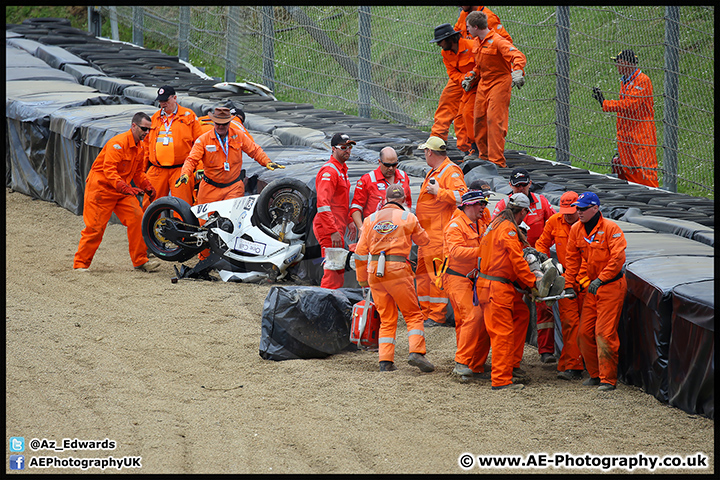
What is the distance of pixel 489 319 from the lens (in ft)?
23.5

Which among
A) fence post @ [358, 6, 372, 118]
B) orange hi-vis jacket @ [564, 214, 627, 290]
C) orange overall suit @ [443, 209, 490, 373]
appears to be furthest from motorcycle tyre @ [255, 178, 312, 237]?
fence post @ [358, 6, 372, 118]

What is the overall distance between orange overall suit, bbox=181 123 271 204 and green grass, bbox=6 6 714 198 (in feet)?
14.3

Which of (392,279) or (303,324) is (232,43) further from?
(392,279)

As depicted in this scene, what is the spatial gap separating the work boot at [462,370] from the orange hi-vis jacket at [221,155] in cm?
451

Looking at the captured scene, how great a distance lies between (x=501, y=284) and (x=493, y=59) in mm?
4308

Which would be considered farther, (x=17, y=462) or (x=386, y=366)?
(x=386, y=366)

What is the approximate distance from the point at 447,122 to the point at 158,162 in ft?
13.4

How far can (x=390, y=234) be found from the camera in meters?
7.61

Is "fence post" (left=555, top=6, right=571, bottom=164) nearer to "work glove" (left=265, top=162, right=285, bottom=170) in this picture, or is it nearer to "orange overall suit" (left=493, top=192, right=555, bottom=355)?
"orange overall suit" (left=493, top=192, right=555, bottom=355)

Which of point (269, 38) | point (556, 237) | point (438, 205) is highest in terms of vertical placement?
point (269, 38)

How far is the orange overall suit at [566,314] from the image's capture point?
731 cm

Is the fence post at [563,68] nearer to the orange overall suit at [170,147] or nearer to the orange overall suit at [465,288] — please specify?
the orange overall suit at [465,288]

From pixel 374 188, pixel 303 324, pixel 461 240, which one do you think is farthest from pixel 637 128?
pixel 303 324

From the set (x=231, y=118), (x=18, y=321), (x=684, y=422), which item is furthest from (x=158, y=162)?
(x=684, y=422)
